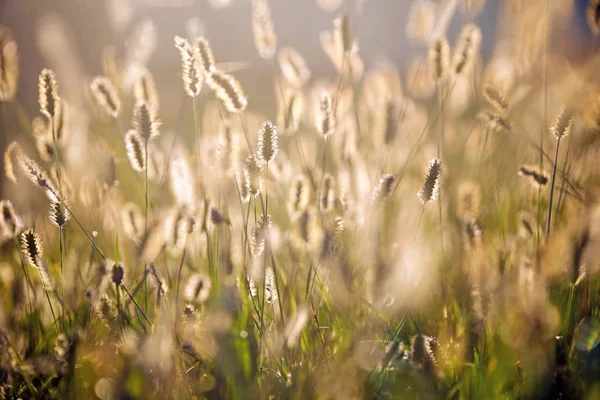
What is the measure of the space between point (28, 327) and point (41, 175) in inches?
14.9

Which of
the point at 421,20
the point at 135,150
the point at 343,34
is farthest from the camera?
the point at 421,20

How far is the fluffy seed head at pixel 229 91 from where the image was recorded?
1.39 metres

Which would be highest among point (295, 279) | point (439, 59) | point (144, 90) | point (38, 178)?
point (439, 59)

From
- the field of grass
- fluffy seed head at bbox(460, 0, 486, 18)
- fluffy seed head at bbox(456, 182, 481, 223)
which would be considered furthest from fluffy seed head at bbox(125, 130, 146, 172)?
fluffy seed head at bbox(460, 0, 486, 18)

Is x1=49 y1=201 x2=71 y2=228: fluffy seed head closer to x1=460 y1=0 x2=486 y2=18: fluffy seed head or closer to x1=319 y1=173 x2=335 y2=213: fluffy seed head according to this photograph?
x1=319 y1=173 x2=335 y2=213: fluffy seed head

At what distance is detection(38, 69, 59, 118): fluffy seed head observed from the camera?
4.34 feet

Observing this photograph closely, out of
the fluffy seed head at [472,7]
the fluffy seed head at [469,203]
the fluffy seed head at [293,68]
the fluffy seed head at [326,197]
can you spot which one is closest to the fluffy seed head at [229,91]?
the fluffy seed head at [326,197]

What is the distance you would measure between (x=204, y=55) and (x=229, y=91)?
0.13m

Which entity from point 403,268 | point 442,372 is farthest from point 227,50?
point 442,372

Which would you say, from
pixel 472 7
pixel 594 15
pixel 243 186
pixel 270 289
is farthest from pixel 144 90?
pixel 594 15

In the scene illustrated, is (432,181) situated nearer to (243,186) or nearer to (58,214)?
(243,186)

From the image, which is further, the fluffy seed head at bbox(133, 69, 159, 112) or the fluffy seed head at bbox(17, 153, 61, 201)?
the fluffy seed head at bbox(133, 69, 159, 112)

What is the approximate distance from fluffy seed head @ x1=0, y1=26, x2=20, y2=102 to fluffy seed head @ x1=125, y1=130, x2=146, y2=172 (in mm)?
437

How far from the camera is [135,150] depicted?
52.9 inches
